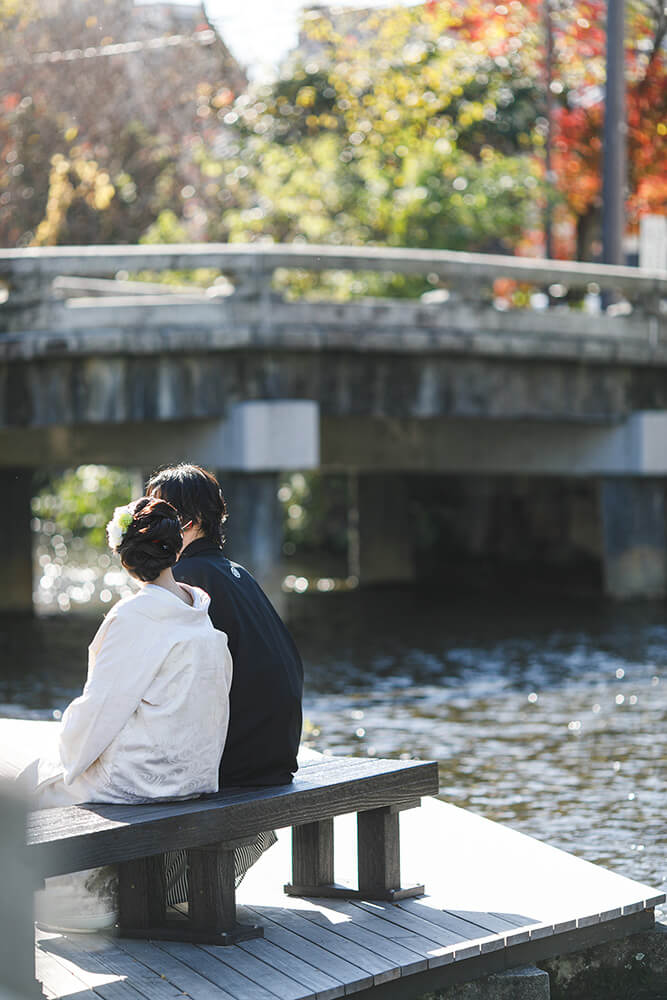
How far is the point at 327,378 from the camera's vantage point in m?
15.9

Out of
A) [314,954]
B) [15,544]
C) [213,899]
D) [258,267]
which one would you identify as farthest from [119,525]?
[15,544]

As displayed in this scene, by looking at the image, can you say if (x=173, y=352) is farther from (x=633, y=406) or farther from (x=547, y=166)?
(x=547, y=166)

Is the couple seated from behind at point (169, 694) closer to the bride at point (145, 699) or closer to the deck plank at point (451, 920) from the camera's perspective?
the bride at point (145, 699)

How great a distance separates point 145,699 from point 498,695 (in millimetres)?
7259

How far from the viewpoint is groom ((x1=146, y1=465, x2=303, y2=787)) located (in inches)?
206

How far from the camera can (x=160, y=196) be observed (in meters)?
28.9

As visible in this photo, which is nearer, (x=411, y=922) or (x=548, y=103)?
(x=411, y=922)

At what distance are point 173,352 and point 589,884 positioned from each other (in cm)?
1001

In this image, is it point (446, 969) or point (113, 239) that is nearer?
point (446, 969)

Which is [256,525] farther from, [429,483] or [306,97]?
[306,97]

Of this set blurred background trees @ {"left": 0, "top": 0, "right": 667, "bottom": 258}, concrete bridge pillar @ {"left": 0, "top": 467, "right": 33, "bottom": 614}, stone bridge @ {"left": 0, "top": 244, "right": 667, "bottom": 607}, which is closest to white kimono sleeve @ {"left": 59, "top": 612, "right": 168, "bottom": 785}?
stone bridge @ {"left": 0, "top": 244, "right": 667, "bottom": 607}

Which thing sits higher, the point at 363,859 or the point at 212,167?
the point at 212,167

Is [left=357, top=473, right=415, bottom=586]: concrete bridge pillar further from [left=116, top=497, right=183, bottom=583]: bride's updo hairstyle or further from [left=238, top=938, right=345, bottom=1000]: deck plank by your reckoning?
[left=116, top=497, right=183, bottom=583]: bride's updo hairstyle

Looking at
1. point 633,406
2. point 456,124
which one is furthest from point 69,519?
point 633,406
